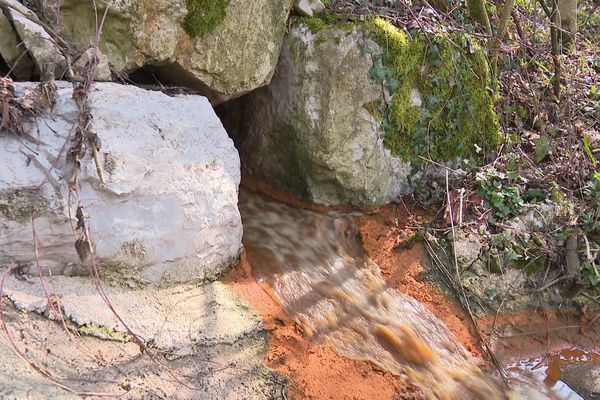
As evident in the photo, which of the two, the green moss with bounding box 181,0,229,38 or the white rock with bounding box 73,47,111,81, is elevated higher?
the green moss with bounding box 181,0,229,38

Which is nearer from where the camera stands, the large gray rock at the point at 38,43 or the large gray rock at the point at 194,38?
the large gray rock at the point at 38,43

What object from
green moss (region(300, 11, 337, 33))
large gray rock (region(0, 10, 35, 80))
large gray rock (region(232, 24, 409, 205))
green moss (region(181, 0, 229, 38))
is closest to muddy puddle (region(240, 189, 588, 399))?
large gray rock (region(232, 24, 409, 205))

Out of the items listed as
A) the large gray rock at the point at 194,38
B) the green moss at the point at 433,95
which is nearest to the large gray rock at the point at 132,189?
the large gray rock at the point at 194,38

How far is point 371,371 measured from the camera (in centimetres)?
333

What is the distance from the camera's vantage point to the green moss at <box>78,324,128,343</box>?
2801 millimetres

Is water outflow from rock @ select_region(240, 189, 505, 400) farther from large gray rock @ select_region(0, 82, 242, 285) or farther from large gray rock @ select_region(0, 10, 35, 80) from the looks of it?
large gray rock @ select_region(0, 10, 35, 80)

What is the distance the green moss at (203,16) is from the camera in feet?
13.1

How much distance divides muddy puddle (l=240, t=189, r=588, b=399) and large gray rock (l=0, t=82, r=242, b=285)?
0.53 meters

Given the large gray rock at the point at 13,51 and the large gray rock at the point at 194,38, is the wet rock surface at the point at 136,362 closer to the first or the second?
the large gray rock at the point at 13,51

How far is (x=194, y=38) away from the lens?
4.05 metres

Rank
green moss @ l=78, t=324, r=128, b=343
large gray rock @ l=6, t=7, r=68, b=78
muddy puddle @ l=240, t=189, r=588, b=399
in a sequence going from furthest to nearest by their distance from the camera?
muddy puddle @ l=240, t=189, r=588, b=399, large gray rock @ l=6, t=7, r=68, b=78, green moss @ l=78, t=324, r=128, b=343

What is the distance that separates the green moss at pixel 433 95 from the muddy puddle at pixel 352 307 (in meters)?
1.03

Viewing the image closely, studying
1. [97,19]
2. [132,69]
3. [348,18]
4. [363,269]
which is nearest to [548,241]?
[363,269]

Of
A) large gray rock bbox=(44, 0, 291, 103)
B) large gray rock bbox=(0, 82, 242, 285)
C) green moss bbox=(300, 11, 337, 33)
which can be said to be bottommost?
large gray rock bbox=(0, 82, 242, 285)
